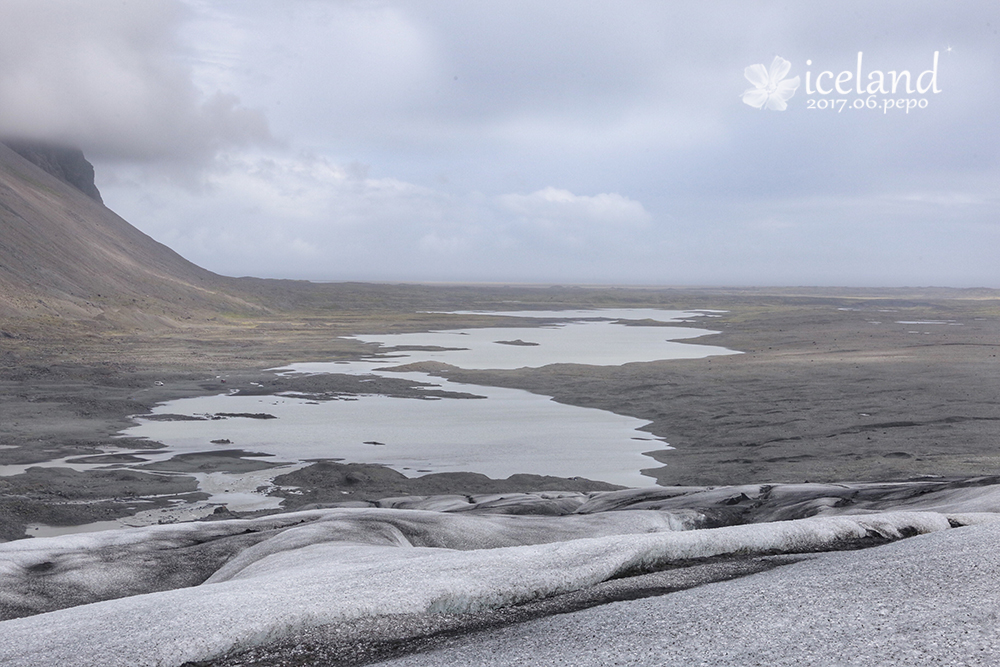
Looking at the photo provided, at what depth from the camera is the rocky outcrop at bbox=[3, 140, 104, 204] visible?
11988 centimetres

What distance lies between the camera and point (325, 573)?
6918 mm

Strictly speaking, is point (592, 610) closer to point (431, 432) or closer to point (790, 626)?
point (790, 626)

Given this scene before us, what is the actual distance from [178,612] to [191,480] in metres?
13.9

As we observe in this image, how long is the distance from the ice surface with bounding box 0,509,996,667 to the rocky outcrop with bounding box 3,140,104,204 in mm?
129940

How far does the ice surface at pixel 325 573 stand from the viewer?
5352mm

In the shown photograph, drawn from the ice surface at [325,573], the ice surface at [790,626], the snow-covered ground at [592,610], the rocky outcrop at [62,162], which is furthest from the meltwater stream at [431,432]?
the rocky outcrop at [62,162]

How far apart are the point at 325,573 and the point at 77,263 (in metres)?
82.2

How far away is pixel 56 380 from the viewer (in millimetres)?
33094

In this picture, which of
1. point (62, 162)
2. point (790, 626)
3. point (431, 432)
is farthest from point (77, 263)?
point (790, 626)

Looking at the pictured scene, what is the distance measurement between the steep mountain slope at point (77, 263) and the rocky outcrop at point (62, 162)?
22cm

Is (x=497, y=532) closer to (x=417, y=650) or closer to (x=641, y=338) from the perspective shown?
(x=417, y=650)

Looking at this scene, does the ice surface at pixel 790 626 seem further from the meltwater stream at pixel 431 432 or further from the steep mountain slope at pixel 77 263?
the steep mountain slope at pixel 77 263

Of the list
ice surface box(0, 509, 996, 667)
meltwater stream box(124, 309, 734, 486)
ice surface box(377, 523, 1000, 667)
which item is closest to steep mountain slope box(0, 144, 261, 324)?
meltwater stream box(124, 309, 734, 486)

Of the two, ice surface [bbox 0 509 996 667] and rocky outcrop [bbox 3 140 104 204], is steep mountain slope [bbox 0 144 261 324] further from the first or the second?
ice surface [bbox 0 509 996 667]
